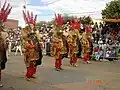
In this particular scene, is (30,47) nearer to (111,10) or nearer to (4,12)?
(4,12)

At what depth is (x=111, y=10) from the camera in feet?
101

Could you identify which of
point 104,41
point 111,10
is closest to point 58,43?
point 104,41

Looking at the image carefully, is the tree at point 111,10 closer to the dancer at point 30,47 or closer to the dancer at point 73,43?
the dancer at point 73,43

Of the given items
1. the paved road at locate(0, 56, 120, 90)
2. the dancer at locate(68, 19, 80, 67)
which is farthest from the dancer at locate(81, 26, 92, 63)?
the paved road at locate(0, 56, 120, 90)

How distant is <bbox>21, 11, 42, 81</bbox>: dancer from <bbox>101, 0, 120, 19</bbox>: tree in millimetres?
17104

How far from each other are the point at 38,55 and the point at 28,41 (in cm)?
63

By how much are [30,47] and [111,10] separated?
18.4 m

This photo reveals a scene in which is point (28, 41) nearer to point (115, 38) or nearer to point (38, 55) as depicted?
point (38, 55)

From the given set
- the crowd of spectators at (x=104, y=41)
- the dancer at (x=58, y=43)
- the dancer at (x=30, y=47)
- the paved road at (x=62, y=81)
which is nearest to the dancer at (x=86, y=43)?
the crowd of spectators at (x=104, y=41)

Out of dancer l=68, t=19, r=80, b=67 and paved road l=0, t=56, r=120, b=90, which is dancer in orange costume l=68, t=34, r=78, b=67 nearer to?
dancer l=68, t=19, r=80, b=67

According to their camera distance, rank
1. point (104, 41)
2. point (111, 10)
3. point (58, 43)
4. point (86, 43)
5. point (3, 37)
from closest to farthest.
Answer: point (3, 37) → point (58, 43) → point (86, 43) → point (104, 41) → point (111, 10)

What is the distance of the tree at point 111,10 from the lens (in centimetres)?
3038

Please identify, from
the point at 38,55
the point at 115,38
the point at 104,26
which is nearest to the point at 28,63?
the point at 38,55

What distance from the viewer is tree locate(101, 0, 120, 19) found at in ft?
99.7
